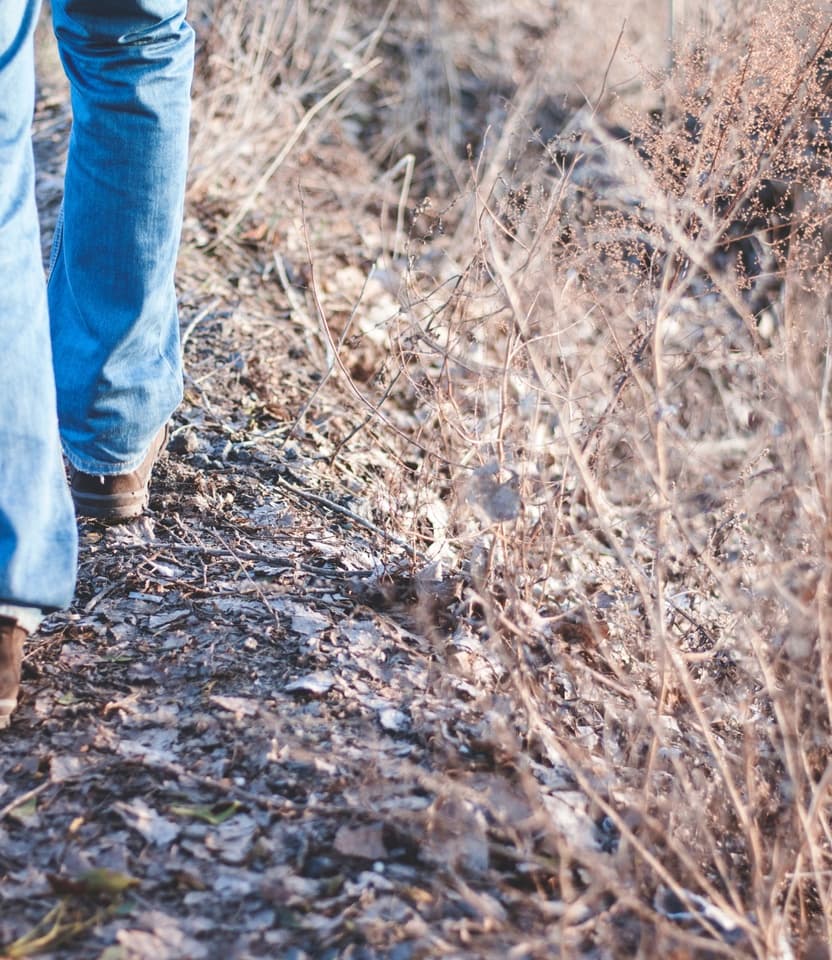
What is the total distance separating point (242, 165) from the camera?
14.8ft

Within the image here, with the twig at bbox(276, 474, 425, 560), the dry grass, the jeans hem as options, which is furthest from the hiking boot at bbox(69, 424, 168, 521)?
the dry grass

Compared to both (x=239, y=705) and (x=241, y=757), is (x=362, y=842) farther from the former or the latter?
(x=239, y=705)

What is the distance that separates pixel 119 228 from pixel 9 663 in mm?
919

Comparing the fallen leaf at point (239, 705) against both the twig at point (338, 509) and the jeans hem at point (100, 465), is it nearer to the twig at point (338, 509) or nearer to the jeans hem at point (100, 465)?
the twig at point (338, 509)

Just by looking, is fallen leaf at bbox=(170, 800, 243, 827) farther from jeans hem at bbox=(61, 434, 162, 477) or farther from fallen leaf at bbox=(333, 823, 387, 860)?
jeans hem at bbox=(61, 434, 162, 477)

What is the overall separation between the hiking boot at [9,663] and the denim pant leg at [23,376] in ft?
0.17

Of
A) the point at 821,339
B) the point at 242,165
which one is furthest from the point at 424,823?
the point at 242,165

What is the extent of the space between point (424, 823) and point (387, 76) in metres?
5.26

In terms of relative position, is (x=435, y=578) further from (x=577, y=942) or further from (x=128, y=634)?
(x=577, y=942)

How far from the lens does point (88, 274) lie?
2.23m

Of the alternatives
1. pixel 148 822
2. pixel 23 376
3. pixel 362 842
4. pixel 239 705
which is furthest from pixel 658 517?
pixel 23 376

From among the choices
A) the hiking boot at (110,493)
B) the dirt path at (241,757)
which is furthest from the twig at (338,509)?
the hiking boot at (110,493)

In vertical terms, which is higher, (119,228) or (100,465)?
(119,228)

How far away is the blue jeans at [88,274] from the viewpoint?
5.45 feet
